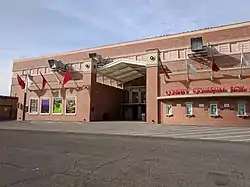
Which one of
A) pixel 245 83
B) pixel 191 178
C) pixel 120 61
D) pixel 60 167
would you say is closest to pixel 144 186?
pixel 191 178

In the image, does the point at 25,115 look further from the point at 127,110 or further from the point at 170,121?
the point at 170,121

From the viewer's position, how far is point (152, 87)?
31438 mm

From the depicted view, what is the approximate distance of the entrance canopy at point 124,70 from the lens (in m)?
34.3

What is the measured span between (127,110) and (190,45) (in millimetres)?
14411

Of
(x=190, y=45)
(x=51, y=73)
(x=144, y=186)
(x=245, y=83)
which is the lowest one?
(x=144, y=186)

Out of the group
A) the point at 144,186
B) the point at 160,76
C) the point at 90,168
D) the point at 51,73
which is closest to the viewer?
the point at 144,186

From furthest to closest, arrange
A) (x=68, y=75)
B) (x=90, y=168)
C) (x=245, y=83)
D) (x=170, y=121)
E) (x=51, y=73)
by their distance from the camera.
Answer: (x=51, y=73) → (x=68, y=75) → (x=170, y=121) → (x=245, y=83) → (x=90, y=168)

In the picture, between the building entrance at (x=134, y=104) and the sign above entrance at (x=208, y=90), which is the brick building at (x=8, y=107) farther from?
the sign above entrance at (x=208, y=90)

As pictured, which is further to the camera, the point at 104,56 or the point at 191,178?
the point at 104,56

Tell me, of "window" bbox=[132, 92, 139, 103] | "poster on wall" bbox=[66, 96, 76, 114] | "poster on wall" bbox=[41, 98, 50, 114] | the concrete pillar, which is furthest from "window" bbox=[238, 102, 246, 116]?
"poster on wall" bbox=[41, 98, 50, 114]

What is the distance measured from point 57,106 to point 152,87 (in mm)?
15312

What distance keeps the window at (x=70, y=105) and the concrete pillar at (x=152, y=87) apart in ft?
37.4

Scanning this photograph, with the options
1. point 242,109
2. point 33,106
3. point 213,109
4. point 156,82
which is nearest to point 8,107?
point 33,106

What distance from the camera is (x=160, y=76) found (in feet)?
103
